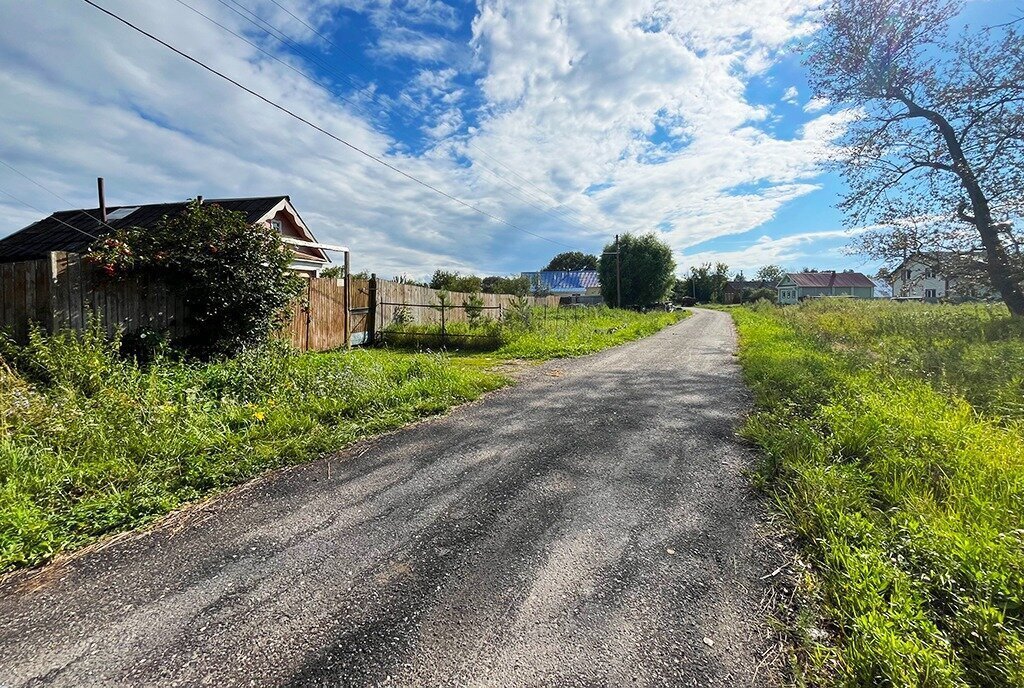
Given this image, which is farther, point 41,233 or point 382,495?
point 41,233

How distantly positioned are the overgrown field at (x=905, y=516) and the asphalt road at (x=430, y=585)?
32 centimetres

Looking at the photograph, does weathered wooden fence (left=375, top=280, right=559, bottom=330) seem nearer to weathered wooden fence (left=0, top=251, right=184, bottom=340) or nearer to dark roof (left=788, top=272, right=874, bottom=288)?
→ weathered wooden fence (left=0, top=251, right=184, bottom=340)

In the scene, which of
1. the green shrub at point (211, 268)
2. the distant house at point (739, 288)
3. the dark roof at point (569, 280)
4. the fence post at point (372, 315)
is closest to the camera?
the green shrub at point (211, 268)

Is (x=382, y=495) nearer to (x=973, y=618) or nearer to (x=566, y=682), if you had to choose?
(x=566, y=682)

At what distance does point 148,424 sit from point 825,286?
88743 millimetres

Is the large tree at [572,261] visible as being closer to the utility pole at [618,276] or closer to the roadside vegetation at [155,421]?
the utility pole at [618,276]

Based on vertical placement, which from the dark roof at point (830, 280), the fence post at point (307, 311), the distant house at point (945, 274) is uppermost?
the dark roof at point (830, 280)

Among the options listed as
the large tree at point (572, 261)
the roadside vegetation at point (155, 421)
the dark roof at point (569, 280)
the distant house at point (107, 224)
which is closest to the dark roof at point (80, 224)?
the distant house at point (107, 224)

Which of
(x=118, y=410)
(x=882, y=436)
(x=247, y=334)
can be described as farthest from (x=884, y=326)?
(x=118, y=410)

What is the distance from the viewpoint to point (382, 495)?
342 centimetres

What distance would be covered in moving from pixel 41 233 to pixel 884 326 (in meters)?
33.0

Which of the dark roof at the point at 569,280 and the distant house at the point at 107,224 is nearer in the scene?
the distant house at the point at 107,224

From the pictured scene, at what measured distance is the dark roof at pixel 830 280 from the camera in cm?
7244

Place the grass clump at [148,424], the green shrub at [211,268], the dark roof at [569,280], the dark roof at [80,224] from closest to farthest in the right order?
the grass clump at [148,424], the green shrub at [211,268], the dark roof at [80,224], the dark roof at [569,280]
